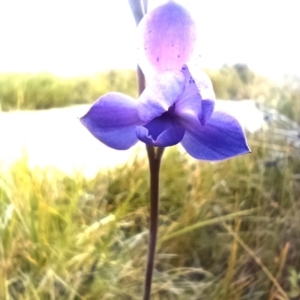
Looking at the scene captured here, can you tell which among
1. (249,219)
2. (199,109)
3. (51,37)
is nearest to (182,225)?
(249,219)

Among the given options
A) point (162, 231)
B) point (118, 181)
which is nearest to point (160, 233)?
point (162, 231)

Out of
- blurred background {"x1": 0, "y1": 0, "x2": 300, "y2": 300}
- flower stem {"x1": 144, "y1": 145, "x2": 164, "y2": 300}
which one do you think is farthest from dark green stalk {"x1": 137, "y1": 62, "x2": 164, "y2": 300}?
blurred background {"x1": 0, "y1": 0, "x2": 300, "y2": 300}

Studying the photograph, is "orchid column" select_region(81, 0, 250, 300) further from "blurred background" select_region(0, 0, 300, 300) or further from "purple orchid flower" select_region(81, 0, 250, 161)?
"blurred background" select_region(0, 0, 300, 300)

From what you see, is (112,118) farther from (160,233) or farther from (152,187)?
(160,233)

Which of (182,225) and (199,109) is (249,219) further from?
(199,109)

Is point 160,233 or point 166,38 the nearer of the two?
point 166,38

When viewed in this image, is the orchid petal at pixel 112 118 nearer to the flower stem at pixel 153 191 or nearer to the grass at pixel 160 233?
the flower stem at pixel 153 191
